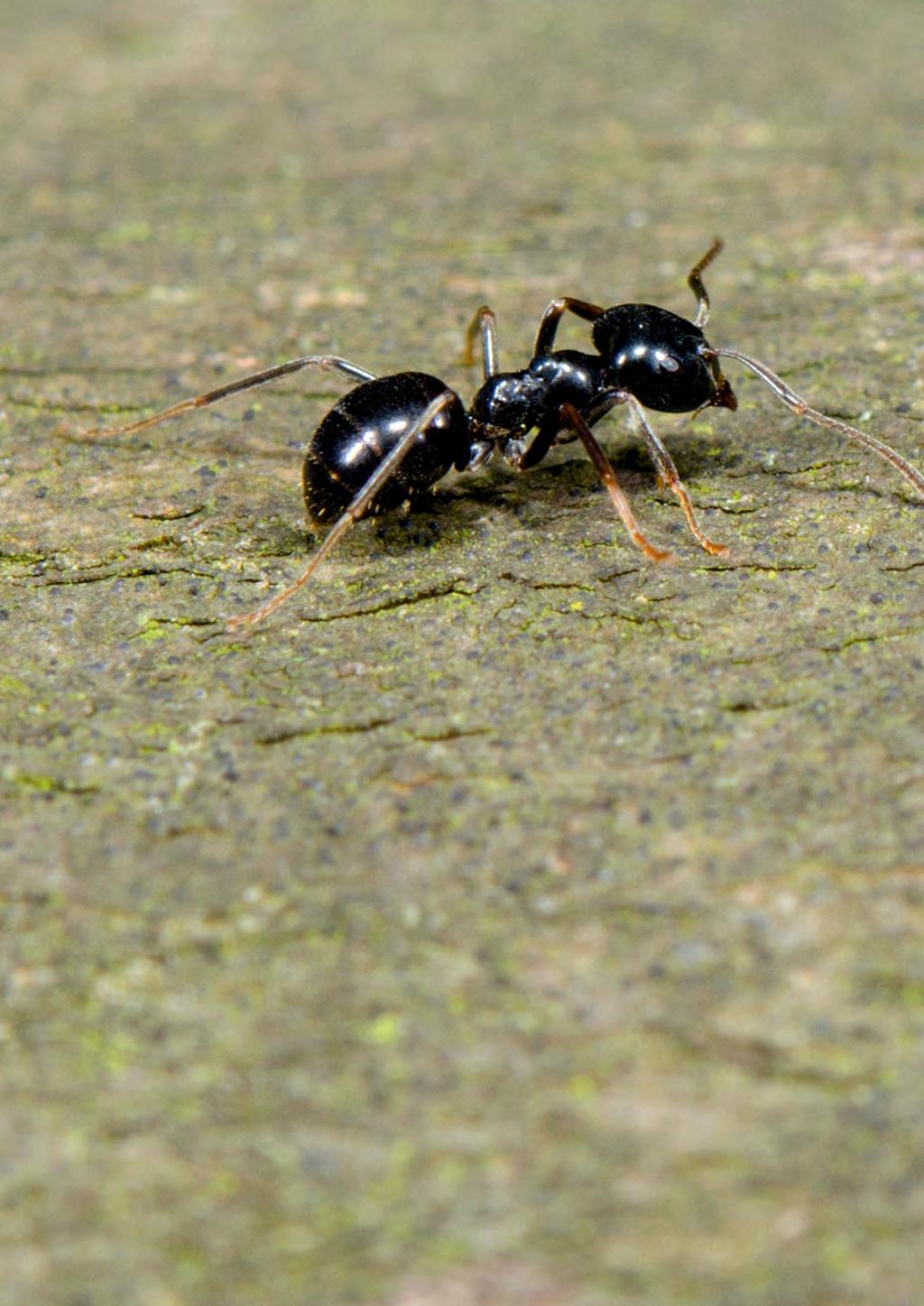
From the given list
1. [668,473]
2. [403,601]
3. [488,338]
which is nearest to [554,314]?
[488,338]

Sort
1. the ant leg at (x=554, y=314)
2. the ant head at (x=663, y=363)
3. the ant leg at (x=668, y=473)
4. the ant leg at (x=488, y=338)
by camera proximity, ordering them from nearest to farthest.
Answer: the ant leg at (x=668, y=473) → the ant head at (x=663, y=363) → the ant leg at (x=554, y=314) → the ant leg at (x=488, y=338)

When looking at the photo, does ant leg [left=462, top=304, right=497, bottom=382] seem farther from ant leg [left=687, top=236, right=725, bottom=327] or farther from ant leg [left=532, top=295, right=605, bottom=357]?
ant leg [left=687, top=236, right=725, bottom=327]

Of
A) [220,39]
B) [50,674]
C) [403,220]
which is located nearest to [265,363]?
[403,220]

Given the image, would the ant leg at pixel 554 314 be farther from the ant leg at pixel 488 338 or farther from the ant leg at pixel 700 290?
the ant leg at pixel 700 290

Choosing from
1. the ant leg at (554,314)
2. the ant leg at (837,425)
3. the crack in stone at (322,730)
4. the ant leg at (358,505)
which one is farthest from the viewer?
the ant leg at (554,314)

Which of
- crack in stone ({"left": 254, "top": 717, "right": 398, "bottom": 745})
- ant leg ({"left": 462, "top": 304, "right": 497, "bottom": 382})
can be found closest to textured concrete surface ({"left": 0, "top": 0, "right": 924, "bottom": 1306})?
crack in stone ({"left": 254, "top": 717, "right": 398, "bottom": 745})

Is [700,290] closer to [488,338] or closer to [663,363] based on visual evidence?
[663,363]

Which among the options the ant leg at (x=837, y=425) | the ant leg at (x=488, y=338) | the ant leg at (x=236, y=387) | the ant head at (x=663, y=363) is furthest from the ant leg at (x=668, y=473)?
the ant leg at (x=236, y=387)
